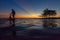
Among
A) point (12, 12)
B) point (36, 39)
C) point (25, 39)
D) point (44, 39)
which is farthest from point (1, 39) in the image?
point (12, 12)

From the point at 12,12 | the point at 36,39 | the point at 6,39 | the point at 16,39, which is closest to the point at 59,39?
the point at 36,39

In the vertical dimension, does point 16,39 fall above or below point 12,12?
below

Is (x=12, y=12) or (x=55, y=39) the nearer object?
(x=55, y=39)

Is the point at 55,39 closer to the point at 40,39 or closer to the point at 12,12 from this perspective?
the point at 40,39

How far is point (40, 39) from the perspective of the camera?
859 centimetres

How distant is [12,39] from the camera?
8.55 m

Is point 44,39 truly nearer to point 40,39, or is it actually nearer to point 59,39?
point 40,39

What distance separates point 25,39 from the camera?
28.0 feet

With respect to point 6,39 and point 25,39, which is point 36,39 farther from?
point 6,39

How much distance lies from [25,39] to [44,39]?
4.14 ft

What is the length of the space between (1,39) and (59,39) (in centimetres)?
387

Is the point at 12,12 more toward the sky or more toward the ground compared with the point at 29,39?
more toward the sky

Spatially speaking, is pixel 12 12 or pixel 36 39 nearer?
pixel 36 39

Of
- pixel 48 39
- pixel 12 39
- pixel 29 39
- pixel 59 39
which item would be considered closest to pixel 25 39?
pixel 29 39
